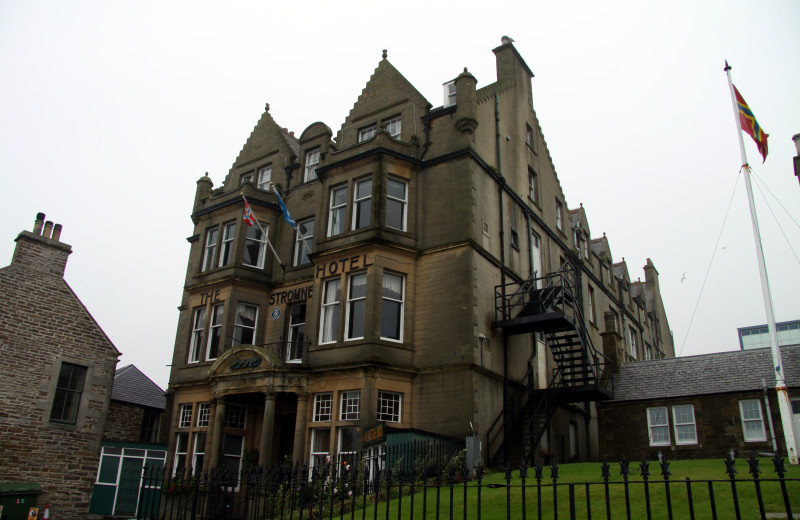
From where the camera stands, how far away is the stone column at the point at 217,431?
24.1 meters

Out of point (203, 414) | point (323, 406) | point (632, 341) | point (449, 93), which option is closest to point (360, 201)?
point (449, 93)

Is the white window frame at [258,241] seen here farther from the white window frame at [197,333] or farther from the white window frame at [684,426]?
the white window frame at [684,426]

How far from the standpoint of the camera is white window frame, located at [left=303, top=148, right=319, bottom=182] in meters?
30.1

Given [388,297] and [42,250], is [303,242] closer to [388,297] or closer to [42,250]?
[388,297]

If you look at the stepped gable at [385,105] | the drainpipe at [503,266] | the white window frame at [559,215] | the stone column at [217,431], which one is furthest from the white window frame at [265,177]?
the white window frame at [559,215]

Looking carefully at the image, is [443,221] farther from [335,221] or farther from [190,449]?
[190,449]

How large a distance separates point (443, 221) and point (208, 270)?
11812mm

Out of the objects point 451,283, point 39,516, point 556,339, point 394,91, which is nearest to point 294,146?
point 394,91

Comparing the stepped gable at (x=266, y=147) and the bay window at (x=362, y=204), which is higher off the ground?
the stepped gable at (x=266, y=147)

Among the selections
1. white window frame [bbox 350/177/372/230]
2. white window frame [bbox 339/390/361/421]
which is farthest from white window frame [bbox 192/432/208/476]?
white window frame [bbox 350/177/372/230]

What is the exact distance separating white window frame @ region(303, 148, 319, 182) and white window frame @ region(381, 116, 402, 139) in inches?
173

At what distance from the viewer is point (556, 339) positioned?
1008 inches

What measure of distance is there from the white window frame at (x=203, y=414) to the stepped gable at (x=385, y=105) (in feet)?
43.0

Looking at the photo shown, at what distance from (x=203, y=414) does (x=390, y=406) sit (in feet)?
31.1
